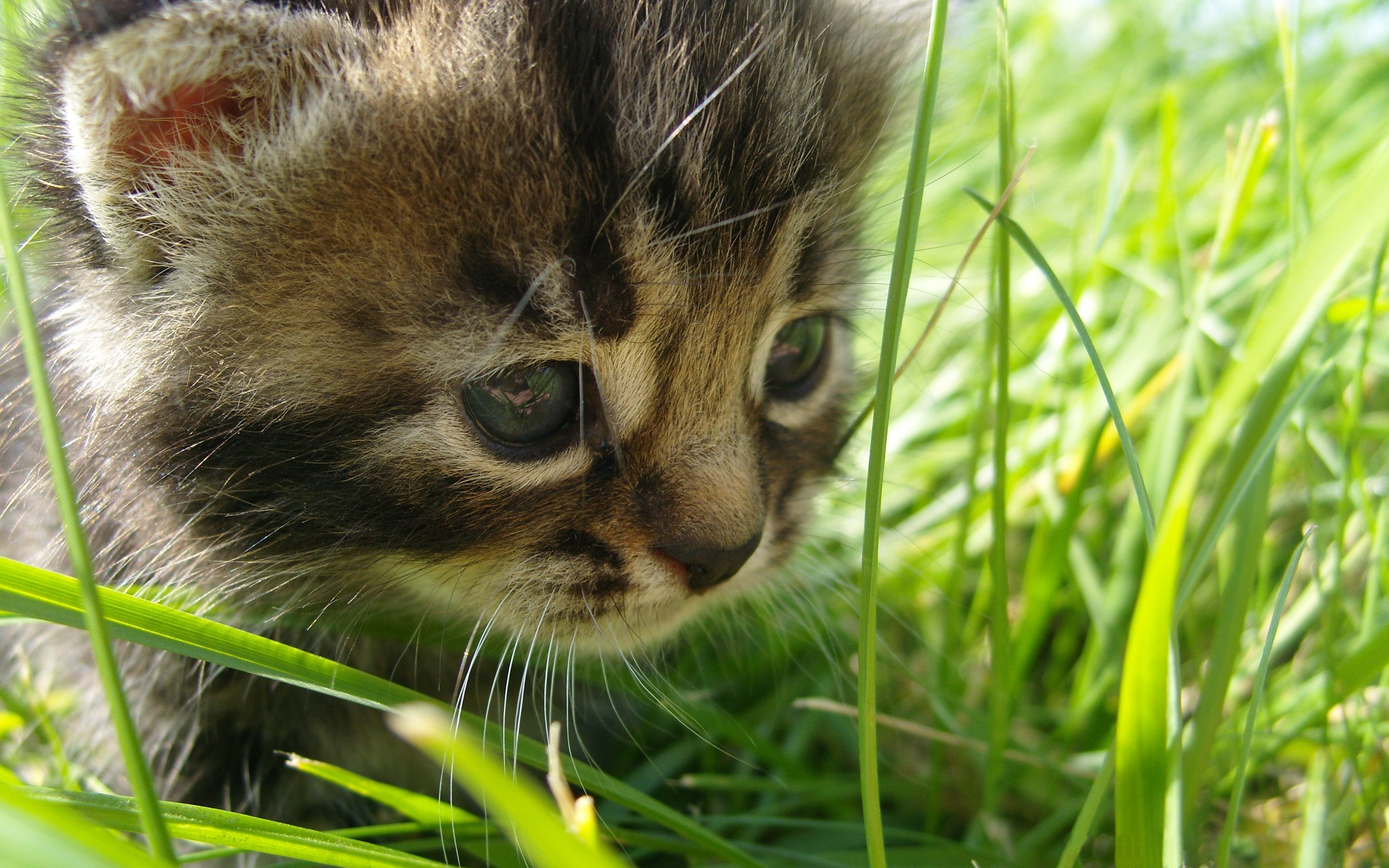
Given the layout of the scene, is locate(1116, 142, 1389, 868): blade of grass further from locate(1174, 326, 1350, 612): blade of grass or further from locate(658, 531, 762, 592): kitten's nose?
locate(658, 531, 762, 592): kitten's nose

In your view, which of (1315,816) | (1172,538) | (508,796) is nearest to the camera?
(508,796)

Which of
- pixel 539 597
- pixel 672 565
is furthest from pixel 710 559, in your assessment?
pixel 539 597

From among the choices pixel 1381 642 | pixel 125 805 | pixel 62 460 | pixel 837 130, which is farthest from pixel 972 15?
pixel 125 805

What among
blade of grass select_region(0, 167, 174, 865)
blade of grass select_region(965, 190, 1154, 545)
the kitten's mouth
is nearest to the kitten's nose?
the kitten's mouth

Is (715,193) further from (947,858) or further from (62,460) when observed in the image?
(947,858)

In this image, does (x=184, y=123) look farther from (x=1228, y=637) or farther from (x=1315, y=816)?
(x=1315, y=816)
